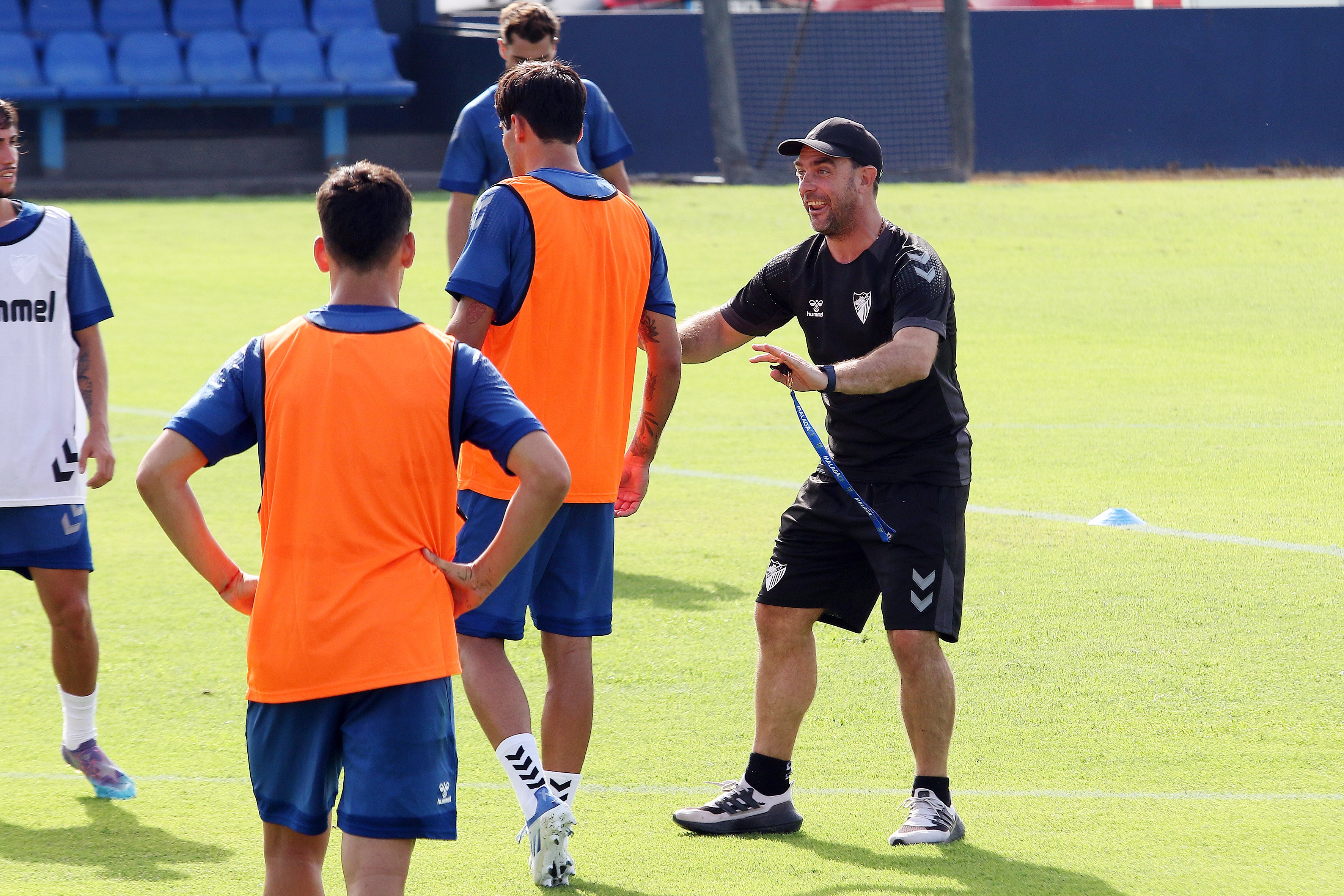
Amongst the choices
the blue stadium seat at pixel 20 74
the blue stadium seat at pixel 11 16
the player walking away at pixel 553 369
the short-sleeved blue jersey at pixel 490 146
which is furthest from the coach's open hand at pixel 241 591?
the blue stadium seat at pixel 11 16

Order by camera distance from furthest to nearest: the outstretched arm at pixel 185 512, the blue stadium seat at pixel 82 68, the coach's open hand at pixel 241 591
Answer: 1. the blue stadium seat at pixel 82 68
2. the coach's open hand at pixel 241 591
3. the outstretched arm at pixel 185 512

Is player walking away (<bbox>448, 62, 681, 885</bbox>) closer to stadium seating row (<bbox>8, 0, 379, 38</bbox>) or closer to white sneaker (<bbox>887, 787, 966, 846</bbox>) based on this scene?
white sneaker (<bbox>887, 787, 966, 846</bbox>)

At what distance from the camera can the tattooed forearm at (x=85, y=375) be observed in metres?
4.98

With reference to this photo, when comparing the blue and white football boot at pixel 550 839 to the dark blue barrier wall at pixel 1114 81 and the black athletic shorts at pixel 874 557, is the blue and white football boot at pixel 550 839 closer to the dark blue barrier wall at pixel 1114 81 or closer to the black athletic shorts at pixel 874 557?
the black athletic shorts at pixel 874 557

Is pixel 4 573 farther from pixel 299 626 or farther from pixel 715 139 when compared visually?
pixel 715 139

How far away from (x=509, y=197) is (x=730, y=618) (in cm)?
297

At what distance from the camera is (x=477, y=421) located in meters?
3.16

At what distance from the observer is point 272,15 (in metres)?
28.8

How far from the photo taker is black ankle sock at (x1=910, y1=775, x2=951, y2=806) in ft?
Result: 14.9

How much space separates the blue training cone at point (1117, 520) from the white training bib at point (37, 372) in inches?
204

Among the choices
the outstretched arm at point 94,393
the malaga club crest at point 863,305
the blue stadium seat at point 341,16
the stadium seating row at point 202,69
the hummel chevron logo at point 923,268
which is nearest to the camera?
the hummel chevron logo at point 923,268

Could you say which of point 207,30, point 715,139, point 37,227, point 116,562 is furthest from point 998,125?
point 37,227

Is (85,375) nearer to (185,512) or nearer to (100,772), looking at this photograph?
(100,772)

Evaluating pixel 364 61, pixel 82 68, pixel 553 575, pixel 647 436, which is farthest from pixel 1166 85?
pixel 553 575
